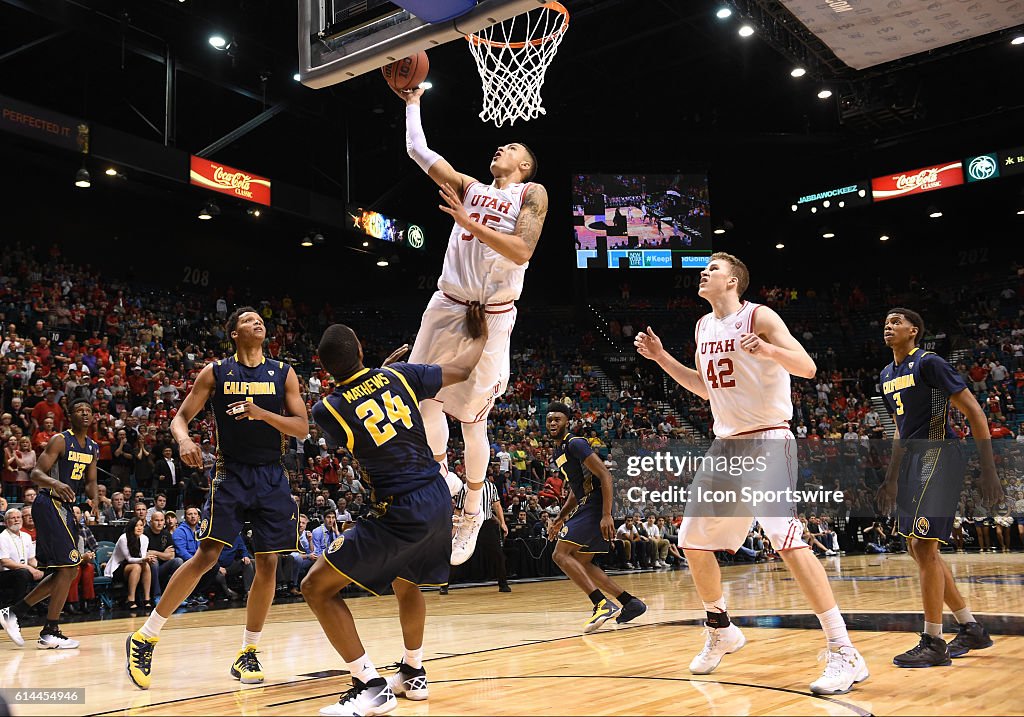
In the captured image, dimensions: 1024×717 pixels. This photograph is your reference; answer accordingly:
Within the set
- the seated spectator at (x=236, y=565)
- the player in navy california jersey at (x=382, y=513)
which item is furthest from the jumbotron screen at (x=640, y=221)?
the player in navy california jersey at (x=382, y=513)

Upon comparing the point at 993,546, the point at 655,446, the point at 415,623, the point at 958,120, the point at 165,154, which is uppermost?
the point at 958,120

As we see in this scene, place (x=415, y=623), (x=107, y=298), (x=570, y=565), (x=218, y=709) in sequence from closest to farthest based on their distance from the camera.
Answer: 1. (x=218, y=709)
2. (x=415, y=623)
3. (x=570, y=565)
4. (x=107, y=298)

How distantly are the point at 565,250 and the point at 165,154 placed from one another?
1424cm

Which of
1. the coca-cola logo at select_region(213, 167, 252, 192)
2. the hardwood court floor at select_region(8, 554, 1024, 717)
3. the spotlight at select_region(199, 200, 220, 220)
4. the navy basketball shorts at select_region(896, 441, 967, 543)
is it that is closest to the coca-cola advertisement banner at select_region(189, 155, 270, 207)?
the coca-cola logo at select_region(213, 167, 252, 192)

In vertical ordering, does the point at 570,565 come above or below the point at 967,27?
below

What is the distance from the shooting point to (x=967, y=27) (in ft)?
47.3

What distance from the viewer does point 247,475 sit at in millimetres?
5621

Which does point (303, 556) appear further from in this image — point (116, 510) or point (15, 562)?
point (15, 562)

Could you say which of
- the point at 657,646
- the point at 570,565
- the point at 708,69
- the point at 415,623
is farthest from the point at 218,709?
the point at 708,69

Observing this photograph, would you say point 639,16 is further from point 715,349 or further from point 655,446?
point 715,349

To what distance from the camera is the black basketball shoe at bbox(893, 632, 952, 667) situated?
203 inches

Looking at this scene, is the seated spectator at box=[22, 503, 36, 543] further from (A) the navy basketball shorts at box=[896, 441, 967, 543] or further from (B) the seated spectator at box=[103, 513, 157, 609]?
(A) the navy basketball shorts at box=[896, 441, 967, 543]

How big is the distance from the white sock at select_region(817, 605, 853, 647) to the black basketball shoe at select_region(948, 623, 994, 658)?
4.24ft

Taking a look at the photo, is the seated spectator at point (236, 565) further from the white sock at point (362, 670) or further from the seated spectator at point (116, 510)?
the white sock at point (362, 670)
